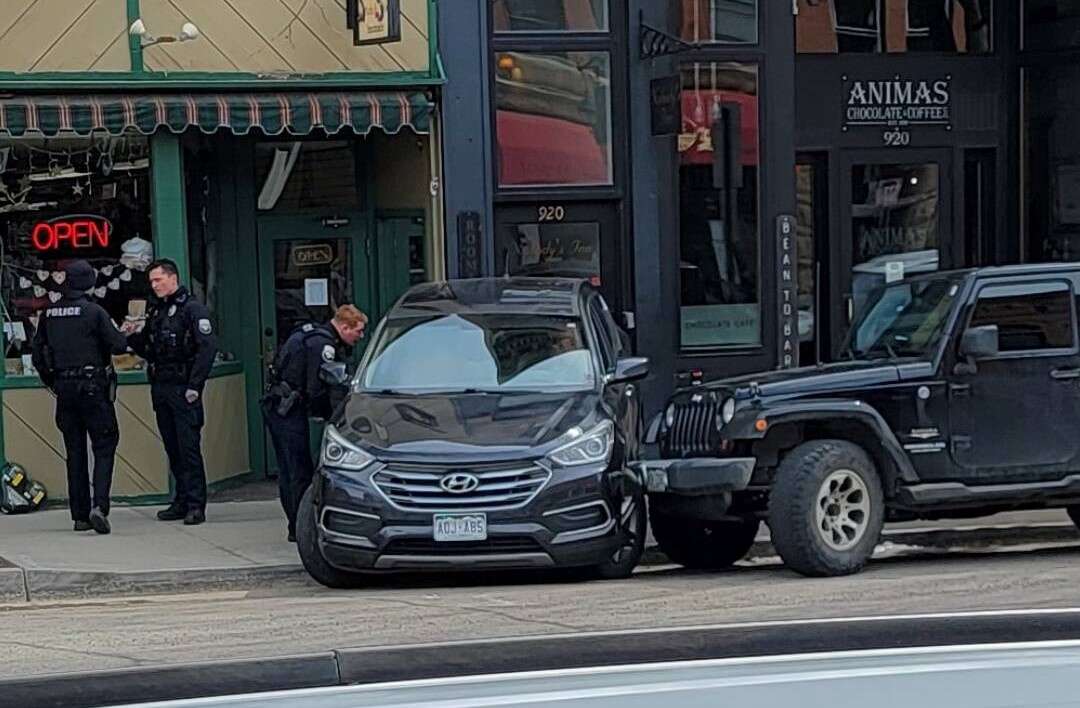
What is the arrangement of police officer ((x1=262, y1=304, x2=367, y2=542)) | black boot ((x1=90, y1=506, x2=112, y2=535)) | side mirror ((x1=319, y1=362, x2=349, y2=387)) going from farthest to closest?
black boot ((x1=90, y1=506, x2=112, y2=535)) → police officer ((x1=262, y1=304, x2=367, y2=542)) → side mirror ((x1=319, y1=362, x2=349, y2=387))

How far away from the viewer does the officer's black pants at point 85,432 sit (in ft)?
35.9

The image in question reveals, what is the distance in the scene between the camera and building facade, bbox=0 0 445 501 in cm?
1209

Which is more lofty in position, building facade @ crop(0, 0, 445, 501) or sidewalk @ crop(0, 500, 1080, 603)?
building facade @ crop(0, 0, 445, 501)

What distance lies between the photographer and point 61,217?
1251cm

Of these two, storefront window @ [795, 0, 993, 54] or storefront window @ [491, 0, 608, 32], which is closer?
storefront window @ [491, 0, 608, 32]

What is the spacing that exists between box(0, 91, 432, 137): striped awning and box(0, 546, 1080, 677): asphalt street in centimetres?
418

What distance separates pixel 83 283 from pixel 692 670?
959 centimetres

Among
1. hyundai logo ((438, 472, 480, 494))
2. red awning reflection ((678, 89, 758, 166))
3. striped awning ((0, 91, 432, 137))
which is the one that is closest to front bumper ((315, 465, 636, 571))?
hyundai logo ((438, 472, 480, 494))

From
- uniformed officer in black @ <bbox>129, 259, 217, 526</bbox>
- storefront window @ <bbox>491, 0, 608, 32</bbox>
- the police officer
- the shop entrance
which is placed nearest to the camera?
the police officer

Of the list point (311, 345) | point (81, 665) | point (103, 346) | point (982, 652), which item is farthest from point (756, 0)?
point (982, 652)

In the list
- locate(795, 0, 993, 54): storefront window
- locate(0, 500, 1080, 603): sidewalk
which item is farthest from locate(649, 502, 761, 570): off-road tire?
locate(795, 0, 993, 54): storefront window

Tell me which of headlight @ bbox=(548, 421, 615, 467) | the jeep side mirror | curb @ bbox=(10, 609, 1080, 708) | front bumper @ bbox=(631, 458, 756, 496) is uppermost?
curb @ bbox=(10, 609, 1080, 708)

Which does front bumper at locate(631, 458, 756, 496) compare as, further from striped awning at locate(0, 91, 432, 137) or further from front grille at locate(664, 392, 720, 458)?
striped awning at locate(0, 91, 432, 137)

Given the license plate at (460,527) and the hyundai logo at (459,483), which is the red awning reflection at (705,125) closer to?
the hyundai logo at (459,483)
